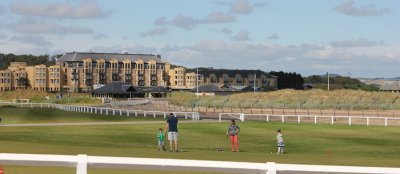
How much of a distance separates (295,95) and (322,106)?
39.4m

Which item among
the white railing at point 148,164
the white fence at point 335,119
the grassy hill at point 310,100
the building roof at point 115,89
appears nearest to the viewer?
the white railing at point 148,164

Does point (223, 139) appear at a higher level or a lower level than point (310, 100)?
lower

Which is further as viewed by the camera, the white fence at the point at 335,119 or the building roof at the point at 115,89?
the building roof at the point at 115,89

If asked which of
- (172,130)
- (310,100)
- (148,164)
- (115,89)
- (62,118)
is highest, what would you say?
(115,89)

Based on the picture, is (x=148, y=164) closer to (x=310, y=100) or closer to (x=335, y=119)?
(x=335, y=119)

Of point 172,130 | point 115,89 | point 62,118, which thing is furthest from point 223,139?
point 115,89

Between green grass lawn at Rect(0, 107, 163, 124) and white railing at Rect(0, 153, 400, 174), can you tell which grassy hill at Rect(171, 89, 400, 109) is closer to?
green grass lawn at Rect(0, 107, 163, 124)

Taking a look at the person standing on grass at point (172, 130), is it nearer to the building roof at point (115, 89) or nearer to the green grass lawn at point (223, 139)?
the green grass lawn at point (223, 139)

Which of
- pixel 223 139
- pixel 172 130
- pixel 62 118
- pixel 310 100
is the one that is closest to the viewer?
pixel 172 130

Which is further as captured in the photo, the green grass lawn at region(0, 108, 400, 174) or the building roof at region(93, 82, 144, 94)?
the building roof at region(93, 82, 144, 94)

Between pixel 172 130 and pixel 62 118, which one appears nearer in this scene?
pixel 172 130

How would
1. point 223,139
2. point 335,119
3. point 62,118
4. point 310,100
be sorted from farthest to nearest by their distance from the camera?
point 310,100 < point 62,118 < point 335,119 < point 223,139

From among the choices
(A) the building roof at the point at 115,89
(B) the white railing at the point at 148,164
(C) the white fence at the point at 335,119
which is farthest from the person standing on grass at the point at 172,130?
(A) the building roof at the point at 115,89

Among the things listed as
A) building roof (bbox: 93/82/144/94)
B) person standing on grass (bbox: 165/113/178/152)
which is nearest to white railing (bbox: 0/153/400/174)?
person standing on grass (bbox: 165/113/178/152)
